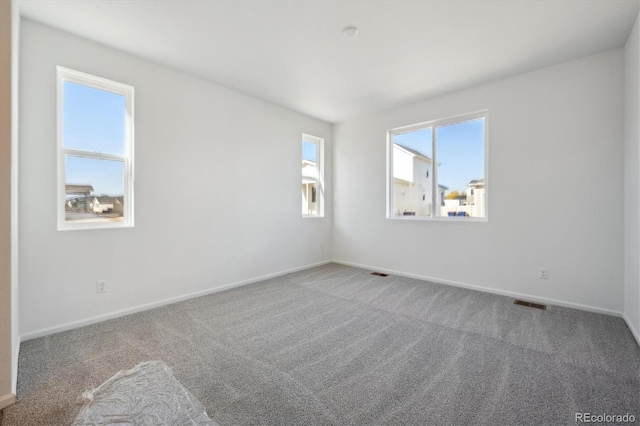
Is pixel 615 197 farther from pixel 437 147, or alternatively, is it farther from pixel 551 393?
pixel 551 393

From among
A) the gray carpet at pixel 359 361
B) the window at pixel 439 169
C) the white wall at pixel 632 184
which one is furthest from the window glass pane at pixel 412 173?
the white wall at pixel 632 184

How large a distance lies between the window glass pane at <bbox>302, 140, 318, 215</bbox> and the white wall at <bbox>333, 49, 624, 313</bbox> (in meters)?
1.83

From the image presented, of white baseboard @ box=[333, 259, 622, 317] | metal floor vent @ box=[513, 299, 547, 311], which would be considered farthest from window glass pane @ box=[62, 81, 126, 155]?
metal floor vent @ box=[513, 299, 547, 311]

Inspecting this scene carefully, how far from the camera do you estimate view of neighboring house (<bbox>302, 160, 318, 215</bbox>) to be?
16.7 feet

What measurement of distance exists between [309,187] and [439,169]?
2327mm

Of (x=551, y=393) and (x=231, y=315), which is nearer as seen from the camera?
(x=551, y=393)

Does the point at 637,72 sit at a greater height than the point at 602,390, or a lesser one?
greater

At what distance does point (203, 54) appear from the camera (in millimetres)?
2934

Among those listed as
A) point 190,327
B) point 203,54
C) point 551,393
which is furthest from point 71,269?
point 551,393
